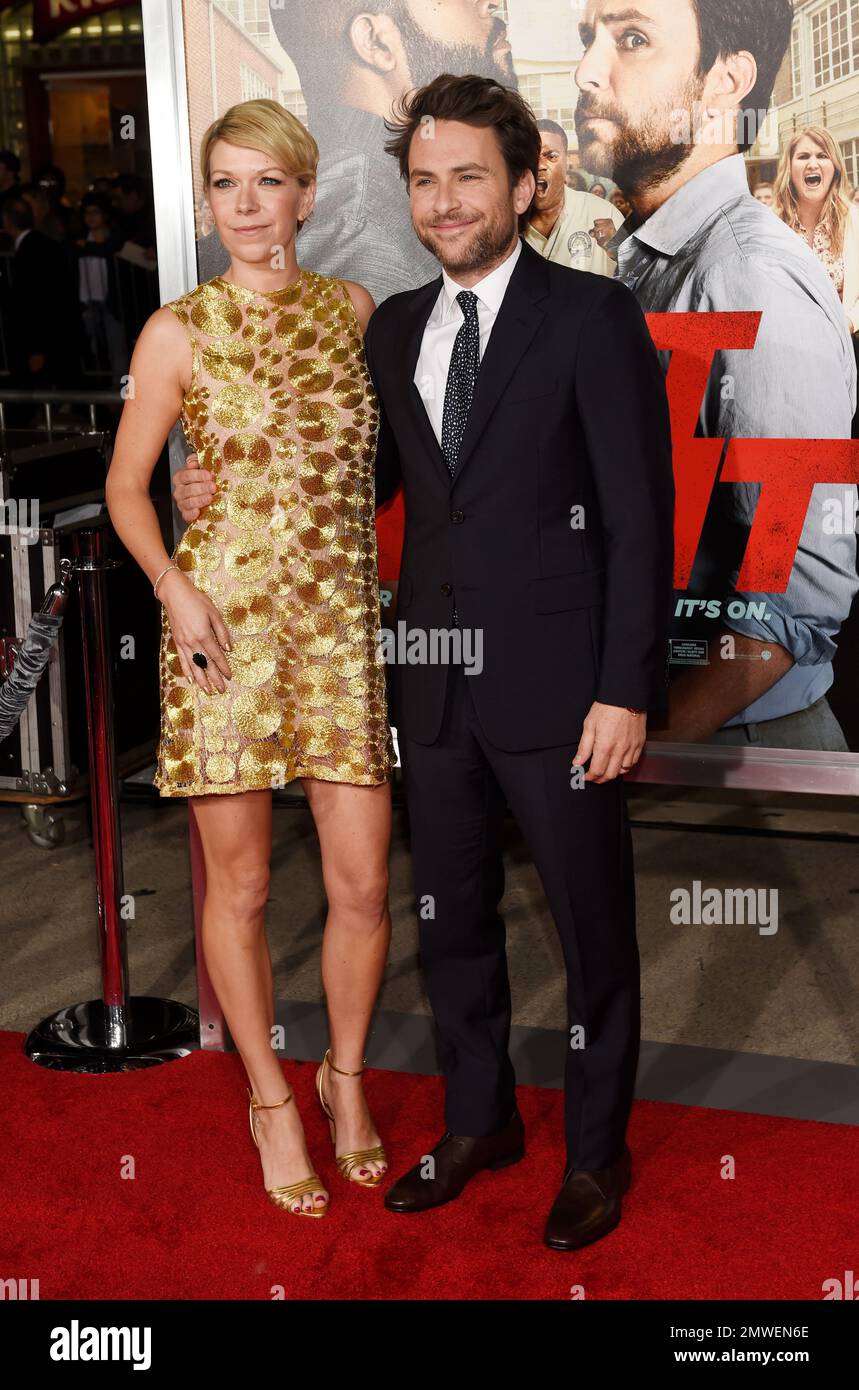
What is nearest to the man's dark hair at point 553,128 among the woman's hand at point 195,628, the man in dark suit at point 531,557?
the man in dark suit at point 531,557

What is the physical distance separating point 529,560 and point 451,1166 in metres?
A: 1.14

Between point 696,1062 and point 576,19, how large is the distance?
2.21m

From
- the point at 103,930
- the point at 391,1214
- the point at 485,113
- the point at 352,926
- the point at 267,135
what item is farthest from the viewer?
the point at 103,930

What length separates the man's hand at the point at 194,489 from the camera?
2.72 meters

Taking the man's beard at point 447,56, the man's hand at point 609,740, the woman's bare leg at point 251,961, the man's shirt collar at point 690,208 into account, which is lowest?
the woman's bare leg at point 251,961

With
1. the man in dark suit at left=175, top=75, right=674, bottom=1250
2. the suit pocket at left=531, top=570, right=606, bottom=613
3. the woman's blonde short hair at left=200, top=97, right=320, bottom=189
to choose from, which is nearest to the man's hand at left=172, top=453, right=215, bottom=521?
the man in dark suit at left=175, top=75, right=674, bottom=1250

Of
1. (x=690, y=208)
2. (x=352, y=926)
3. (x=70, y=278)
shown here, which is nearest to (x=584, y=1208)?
(x=352, y=926)

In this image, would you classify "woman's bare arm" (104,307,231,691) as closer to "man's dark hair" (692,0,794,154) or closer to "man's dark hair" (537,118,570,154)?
"man's dark hair" (537,118,570,154)

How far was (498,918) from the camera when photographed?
293cm

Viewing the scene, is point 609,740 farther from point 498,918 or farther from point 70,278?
point 70,278

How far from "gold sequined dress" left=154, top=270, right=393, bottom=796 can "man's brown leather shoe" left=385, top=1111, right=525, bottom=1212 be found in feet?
2.34

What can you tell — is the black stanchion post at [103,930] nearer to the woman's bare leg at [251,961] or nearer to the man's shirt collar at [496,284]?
the woman's bare leg at [251,961]

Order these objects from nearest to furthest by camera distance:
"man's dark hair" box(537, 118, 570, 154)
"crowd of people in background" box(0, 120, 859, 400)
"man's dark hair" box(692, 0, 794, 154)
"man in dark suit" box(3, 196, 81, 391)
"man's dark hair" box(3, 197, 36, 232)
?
"man's dark hair" box(692, 0, 794, 154), "man's dark hair" box(537, 118, 570, 154), "man in dark suit" box(3, 196, 81, 391), "crowd of people in background" box(0, 120, 859, 400), "man's dark hair" box(3, 197, 36, 232)

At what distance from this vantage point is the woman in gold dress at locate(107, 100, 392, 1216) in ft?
8.86
